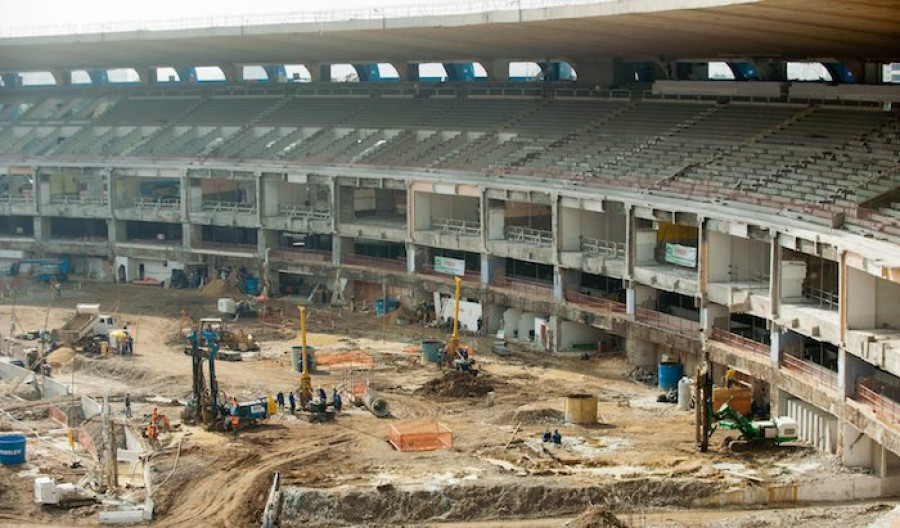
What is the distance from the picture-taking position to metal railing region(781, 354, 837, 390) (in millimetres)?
43716

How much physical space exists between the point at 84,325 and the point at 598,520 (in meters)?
31.1

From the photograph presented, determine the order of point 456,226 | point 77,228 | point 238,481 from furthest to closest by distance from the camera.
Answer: point 77,228 → point 456,226 → point 238,481

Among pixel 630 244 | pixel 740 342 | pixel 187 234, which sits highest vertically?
pixel 630 244

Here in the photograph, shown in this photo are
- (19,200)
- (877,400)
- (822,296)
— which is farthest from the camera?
(19,200)

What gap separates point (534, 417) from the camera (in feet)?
155

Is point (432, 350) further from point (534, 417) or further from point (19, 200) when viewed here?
point (19, 200)

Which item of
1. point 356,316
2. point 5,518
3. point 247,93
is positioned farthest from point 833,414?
point 247,93

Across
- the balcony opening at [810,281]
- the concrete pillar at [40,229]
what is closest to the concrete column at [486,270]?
the balcony opening at [810,281]

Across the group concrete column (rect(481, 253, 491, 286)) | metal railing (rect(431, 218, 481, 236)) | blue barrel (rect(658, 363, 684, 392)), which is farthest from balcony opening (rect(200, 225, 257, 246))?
blue barrel (rect(658, 363, 684, 392))

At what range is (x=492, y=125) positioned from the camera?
7094 centimetres

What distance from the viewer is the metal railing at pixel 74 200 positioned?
8106cm

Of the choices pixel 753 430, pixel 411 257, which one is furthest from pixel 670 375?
pixel 411 257

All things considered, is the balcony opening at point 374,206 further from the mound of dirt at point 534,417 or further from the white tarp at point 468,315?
the mound of dirt at point 534,417

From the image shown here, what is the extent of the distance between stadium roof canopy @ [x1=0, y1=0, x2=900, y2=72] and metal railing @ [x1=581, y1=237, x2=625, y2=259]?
25.2 ft
